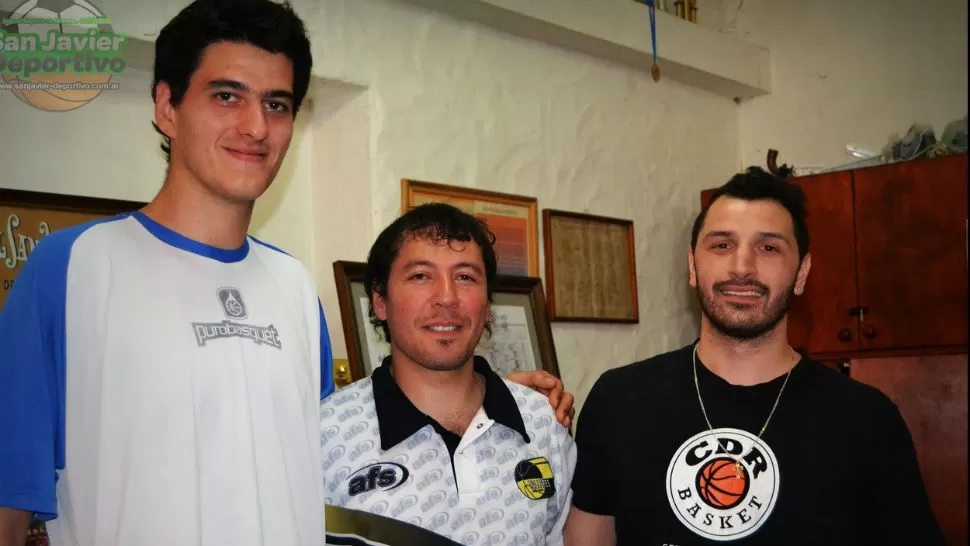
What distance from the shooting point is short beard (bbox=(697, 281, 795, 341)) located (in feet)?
6.37

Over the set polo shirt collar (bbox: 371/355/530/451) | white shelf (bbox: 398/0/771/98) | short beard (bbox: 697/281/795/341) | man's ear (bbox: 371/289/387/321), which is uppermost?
white shelf (bbox: 398/0/771/98)

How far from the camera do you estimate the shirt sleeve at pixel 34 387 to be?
1.26 m

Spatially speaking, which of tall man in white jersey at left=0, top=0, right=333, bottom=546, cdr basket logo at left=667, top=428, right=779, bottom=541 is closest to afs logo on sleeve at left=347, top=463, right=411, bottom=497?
tall man in white jersey at left=0, top=0, right=333, bottom=546

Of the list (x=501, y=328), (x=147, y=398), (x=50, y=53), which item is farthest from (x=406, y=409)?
(x=50, y=53)

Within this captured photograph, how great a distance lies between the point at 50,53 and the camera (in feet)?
7.88

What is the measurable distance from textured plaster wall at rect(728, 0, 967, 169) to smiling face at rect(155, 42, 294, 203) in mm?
3219

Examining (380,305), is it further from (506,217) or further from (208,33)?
(506,217)

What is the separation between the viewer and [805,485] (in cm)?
178

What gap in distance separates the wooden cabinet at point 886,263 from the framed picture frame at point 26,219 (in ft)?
8.69

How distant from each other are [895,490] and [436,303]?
0.94m

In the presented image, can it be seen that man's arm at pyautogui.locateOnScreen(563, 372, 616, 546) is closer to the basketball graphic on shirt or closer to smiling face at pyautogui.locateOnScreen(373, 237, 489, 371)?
the basketball graphic on shirt

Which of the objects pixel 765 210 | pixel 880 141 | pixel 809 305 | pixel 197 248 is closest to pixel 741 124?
pixel 880 141

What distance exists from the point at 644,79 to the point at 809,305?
1168 millimetres

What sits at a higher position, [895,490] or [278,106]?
[278,106]
